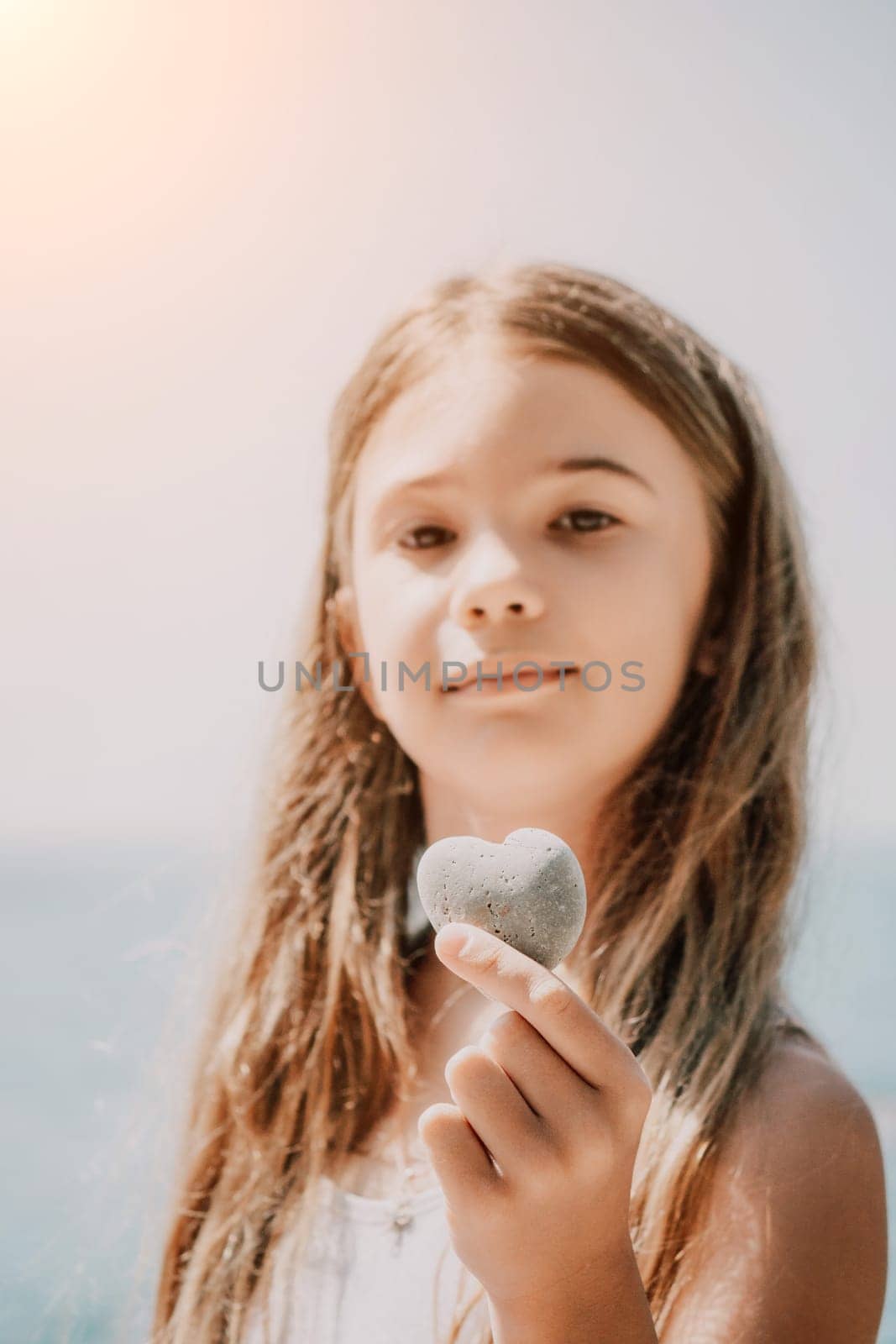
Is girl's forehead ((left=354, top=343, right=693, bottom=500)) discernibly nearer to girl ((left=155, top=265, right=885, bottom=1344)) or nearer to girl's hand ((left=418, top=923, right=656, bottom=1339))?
girl ((left=155, top=265, right=885, bottom=1344))

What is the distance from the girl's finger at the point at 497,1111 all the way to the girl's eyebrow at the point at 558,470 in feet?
1.59

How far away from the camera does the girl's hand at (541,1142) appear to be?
60 cm

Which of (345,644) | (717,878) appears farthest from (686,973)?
(345,644)

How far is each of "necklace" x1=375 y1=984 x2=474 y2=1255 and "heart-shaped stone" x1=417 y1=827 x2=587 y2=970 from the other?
36 cm

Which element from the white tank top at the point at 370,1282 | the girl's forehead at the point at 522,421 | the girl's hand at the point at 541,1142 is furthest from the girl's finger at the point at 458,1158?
the girl's forehead at the point at 522,421

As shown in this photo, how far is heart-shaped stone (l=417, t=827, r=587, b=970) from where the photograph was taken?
2.07ft

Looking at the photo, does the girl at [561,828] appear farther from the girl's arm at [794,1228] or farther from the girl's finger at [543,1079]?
the girl's finger at [543,1079]

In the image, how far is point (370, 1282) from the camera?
0.95 m

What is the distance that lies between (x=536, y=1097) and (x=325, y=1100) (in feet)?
1.78

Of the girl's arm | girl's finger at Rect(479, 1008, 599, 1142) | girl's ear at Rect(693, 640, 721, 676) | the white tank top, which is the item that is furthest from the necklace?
girl's ear at Rect(693, 640, 721, 676)

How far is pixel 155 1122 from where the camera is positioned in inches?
47.7

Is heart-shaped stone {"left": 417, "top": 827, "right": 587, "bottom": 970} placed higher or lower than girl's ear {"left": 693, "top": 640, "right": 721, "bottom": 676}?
lower

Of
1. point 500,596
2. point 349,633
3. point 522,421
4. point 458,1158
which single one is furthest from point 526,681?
point 458,1158

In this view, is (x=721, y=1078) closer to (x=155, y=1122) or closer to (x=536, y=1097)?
(x=536, y=1097)
